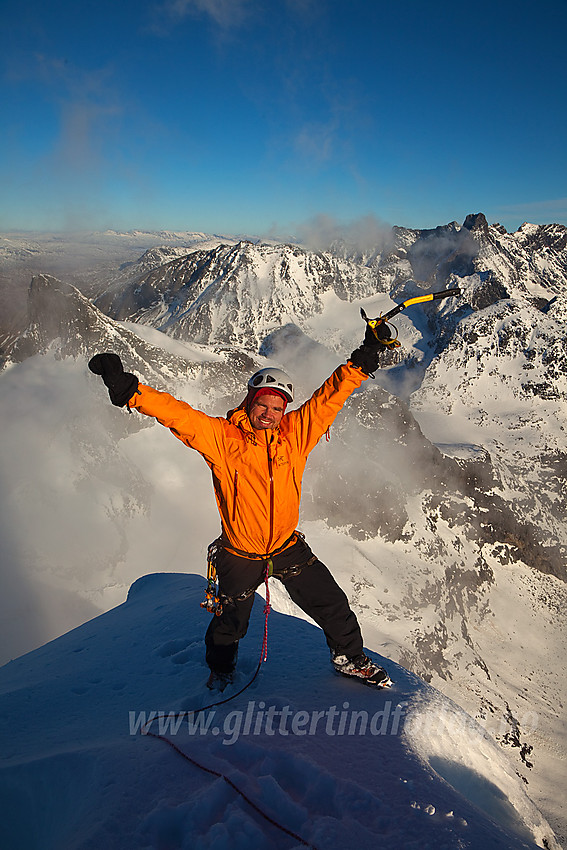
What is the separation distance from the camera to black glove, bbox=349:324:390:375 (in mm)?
4754

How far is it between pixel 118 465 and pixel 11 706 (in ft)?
149

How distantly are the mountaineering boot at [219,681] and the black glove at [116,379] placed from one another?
3612 mm

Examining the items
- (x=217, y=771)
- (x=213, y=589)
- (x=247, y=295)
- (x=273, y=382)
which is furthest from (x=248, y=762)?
(x=247, y=295)

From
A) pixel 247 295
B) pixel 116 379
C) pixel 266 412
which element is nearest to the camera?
pixel 116 379

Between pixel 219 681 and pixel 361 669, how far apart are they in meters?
1.85

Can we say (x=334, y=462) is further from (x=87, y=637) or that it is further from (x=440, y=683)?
(x=87, y=637)

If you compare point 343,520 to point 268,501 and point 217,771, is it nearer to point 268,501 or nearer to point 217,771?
point 268,501

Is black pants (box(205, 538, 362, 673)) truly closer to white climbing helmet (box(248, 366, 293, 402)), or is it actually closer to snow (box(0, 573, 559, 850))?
snow (box(0, 573, 559, 850))

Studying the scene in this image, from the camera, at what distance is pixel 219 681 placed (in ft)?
16.1

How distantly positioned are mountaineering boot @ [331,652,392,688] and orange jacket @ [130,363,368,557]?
1803 mm

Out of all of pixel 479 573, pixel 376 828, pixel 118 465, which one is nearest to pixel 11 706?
pixel 376 828

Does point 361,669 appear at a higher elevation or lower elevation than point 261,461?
lower

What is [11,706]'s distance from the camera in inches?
198

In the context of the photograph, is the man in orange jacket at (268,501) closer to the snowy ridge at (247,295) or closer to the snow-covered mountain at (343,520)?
the snow-covered mountain at (343,520)
